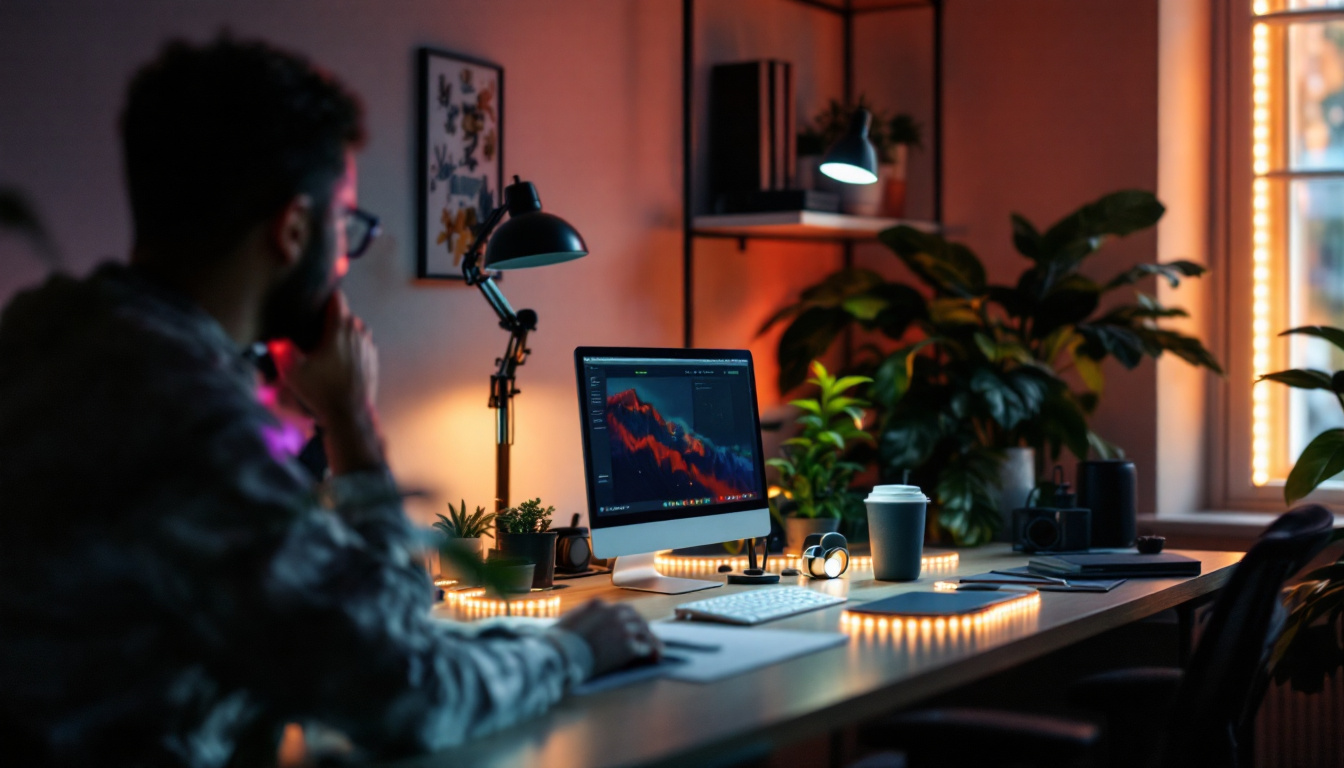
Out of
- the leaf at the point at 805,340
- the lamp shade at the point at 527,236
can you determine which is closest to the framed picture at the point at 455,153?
the lamp shade at the point at 527,236

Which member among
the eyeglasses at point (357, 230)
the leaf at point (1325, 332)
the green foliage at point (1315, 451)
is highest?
the eyeglasses at point (357, 230)

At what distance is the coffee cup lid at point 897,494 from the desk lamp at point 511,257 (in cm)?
68

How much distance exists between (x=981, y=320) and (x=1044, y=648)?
166cm

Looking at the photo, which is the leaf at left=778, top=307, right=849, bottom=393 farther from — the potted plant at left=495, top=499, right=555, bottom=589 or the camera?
the potted plant at left=495, top=499, right=555, bottom=589

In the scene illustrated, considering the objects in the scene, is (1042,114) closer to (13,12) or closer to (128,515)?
(13,12)

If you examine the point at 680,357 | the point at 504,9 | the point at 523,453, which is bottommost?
the point at 523,453

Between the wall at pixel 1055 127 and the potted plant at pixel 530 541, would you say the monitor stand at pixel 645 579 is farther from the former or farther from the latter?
the wall at pixel 1055 127

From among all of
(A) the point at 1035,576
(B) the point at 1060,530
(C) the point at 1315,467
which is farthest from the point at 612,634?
(C) the point at 1315,467

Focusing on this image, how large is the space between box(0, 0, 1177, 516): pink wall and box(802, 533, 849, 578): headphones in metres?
0.70

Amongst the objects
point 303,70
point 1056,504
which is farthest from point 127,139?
point 1056,504

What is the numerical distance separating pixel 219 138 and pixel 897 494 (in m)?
1.52

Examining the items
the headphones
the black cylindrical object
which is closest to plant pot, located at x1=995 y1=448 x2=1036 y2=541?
the black cylindrical object

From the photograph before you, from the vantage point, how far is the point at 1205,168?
3770mm

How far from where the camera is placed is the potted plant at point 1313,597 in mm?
2631
